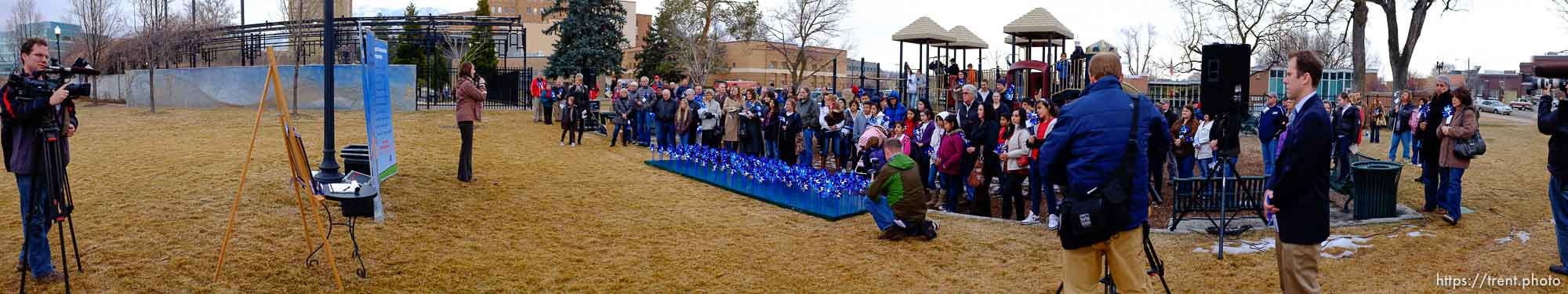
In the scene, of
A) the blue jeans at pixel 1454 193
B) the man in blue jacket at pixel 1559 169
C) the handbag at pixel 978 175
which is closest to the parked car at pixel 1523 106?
the blue jeans at pixel 1454 193

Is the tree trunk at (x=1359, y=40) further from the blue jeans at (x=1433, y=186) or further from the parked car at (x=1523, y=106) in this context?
the parked car at (x=1523, y=106)

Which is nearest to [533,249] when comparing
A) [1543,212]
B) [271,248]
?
[271,248]

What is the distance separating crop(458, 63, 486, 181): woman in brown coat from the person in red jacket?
528 cm

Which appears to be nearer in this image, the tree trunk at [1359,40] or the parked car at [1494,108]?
the tree trunk at [1359,40]

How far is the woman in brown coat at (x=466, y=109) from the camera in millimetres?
11500

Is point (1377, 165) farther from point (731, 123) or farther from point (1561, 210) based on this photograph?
point (731, 123)

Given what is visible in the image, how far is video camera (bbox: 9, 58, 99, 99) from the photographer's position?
18.6 feet

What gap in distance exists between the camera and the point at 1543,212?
1042 cm

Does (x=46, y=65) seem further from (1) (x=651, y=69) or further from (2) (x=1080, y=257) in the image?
(1) (x=651, y=69)

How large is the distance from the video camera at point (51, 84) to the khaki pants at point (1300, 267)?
6.44 m

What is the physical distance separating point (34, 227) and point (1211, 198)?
9.77 meters

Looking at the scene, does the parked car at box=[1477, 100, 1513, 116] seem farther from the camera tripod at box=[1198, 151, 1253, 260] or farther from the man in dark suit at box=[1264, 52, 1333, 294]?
the man in dark suit at box=[1264, 52, 1333, 294]

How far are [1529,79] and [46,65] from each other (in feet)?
33.5

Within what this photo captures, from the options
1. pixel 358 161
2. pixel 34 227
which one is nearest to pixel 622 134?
pixel 358 161
